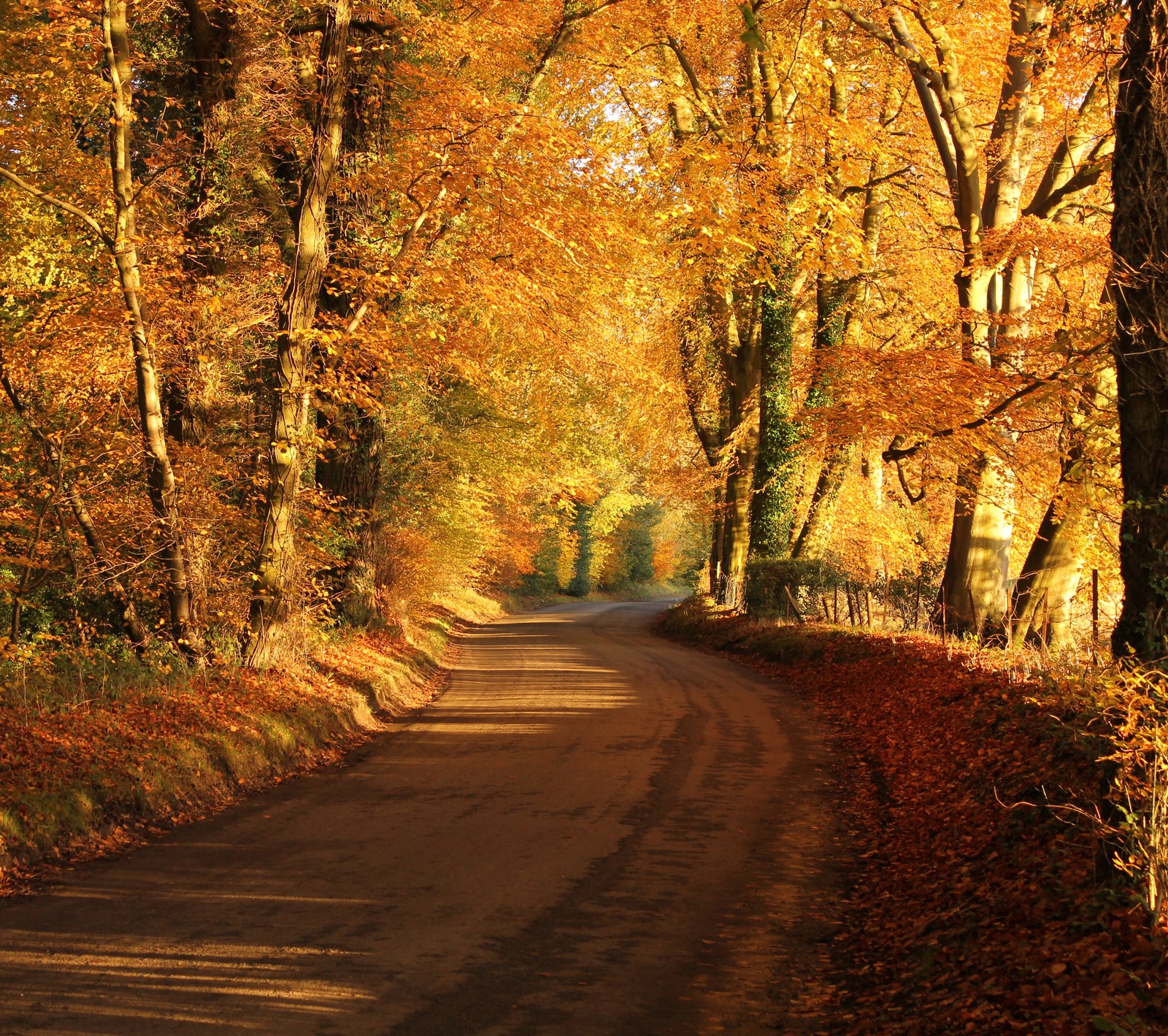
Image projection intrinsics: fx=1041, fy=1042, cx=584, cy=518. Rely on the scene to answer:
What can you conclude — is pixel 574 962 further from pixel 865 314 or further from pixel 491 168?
pixel 865 314

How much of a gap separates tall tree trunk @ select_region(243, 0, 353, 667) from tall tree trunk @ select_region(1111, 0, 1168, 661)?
960cm

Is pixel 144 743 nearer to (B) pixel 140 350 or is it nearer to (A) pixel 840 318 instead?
(B) pixel 140 350

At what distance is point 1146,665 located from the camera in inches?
237

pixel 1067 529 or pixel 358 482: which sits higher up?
pixel 358 482

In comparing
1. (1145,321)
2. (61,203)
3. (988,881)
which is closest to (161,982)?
(988,881)

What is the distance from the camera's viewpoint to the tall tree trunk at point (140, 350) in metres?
11.7

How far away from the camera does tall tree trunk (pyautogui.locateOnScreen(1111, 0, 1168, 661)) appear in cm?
608

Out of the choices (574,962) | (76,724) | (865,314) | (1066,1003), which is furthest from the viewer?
(865,314)

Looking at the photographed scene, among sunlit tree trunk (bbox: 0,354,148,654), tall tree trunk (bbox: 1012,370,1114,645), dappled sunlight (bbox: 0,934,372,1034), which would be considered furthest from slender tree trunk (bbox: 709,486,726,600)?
dappled sunlight (bbox: 0,934,372,1034)

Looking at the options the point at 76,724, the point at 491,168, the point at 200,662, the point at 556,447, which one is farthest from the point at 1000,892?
the point at 556,447

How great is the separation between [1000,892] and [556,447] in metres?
22.9

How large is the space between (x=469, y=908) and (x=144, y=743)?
166 inches

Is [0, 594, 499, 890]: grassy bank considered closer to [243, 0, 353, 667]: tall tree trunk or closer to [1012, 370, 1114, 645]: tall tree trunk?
[243, 0, 353, 667]: tall tree trunk

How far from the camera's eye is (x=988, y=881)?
21.2ft
